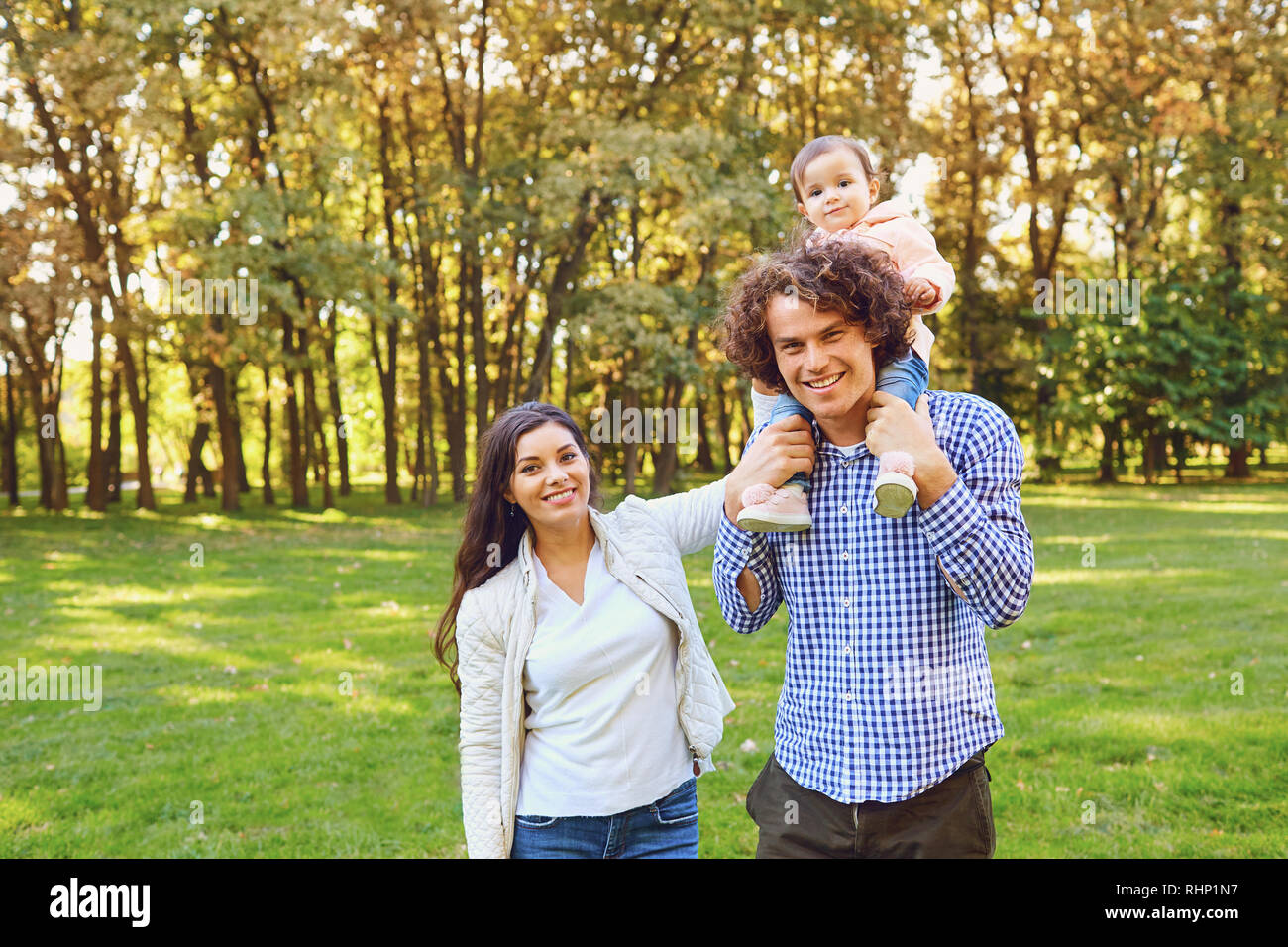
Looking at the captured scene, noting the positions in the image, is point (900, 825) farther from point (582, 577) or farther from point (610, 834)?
point (582, 577)

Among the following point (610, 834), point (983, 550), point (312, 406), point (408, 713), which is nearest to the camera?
point (983, 550)

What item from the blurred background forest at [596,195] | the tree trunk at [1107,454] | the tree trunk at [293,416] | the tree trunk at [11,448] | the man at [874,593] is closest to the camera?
the man at [874,593]

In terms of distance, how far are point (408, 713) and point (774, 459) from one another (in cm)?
586

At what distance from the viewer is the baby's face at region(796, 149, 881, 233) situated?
3.25 meters

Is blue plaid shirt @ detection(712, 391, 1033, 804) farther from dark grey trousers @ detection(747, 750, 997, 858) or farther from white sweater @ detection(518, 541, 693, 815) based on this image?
white sweater @ detection(518, 541, 693, 815)

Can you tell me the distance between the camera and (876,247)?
2496 millimetres

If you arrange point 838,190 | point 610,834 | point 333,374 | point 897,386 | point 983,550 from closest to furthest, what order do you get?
point 983,550, point 897,386, point 610,834, point 838,190, point 333,374

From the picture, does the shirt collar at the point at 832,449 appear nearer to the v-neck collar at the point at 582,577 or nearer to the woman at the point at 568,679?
the woman at the point at 568,679

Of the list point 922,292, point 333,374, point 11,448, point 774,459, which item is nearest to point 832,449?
point 774,459

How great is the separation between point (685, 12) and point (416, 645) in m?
17.7

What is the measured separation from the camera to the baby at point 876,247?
2.16m

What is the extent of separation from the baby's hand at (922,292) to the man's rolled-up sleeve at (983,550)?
28.0 inches

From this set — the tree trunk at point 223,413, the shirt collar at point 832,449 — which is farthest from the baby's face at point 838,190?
the tree trunk at point 223,413
